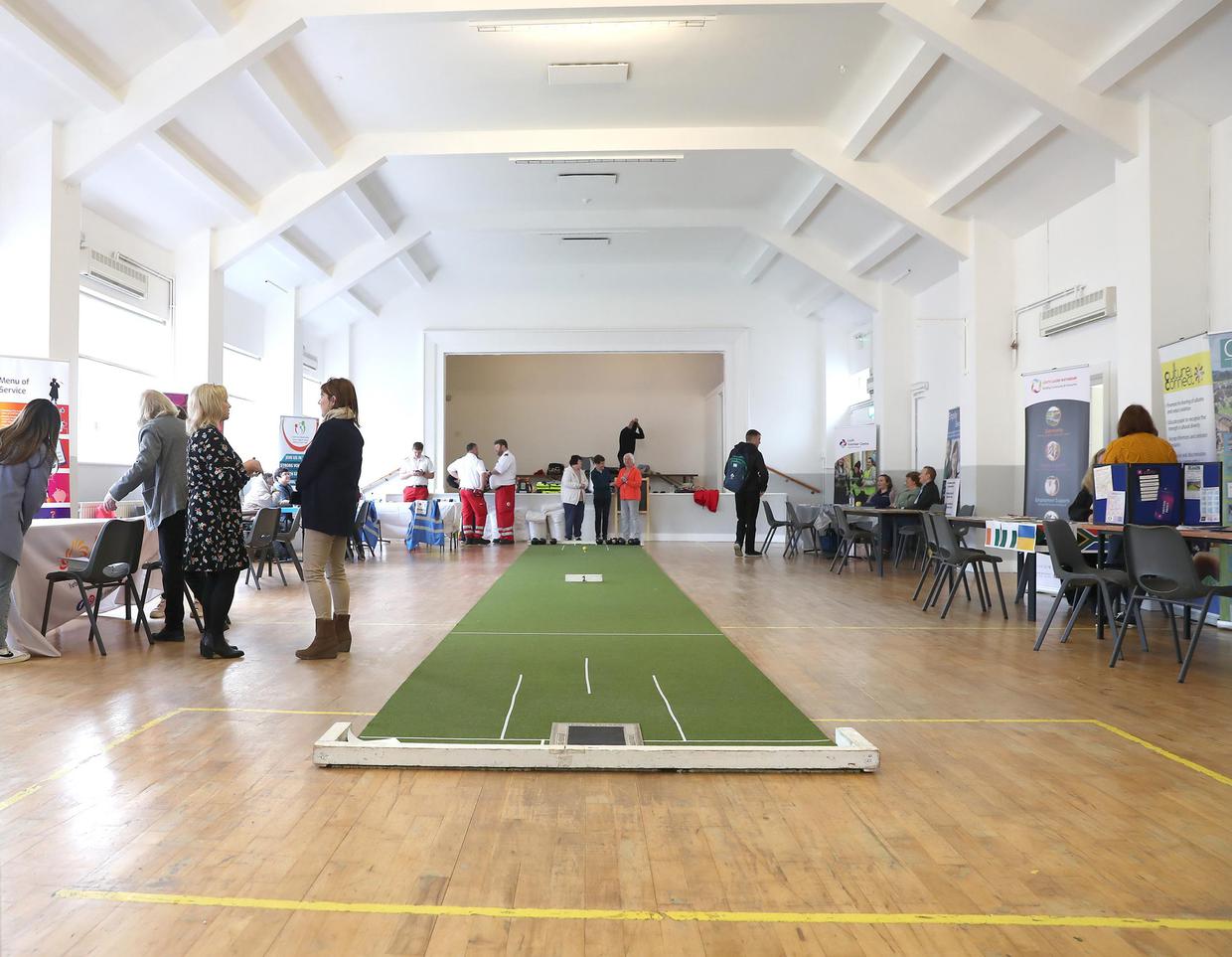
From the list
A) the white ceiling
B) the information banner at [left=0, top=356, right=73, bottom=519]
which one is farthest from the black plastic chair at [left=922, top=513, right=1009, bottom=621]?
the information banner at [left=0, top=356, right=73, bottom=519]

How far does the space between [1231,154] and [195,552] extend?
6797 millimetres

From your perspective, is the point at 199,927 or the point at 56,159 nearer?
the point at 199,927

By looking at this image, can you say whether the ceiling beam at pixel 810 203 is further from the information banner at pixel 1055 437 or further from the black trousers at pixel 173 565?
the black trousers at pixel 173 565

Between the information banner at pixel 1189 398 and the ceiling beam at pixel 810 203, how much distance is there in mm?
3951

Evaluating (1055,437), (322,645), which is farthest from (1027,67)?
(322,645)

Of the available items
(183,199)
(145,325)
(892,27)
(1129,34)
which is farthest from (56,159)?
(1129,34)

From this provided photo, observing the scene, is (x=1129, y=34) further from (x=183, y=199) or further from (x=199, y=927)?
(x=183, y=199)

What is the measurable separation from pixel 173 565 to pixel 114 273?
4.42 m

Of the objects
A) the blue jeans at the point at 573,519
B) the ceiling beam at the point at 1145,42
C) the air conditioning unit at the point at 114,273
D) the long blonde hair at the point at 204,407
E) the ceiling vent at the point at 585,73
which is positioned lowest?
the blue jeans at the point at 573,519

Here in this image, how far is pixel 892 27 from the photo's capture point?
6629mm

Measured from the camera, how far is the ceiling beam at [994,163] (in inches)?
271

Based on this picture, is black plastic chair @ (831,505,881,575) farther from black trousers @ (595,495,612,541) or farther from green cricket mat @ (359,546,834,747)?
black trousers @ (595,495,612,541)

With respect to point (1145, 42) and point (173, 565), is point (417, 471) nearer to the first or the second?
point (173, 565)

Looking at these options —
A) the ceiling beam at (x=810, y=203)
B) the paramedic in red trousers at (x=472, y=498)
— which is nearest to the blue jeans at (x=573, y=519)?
Result: the paramedic in red trousers at (x=472, y=498)
